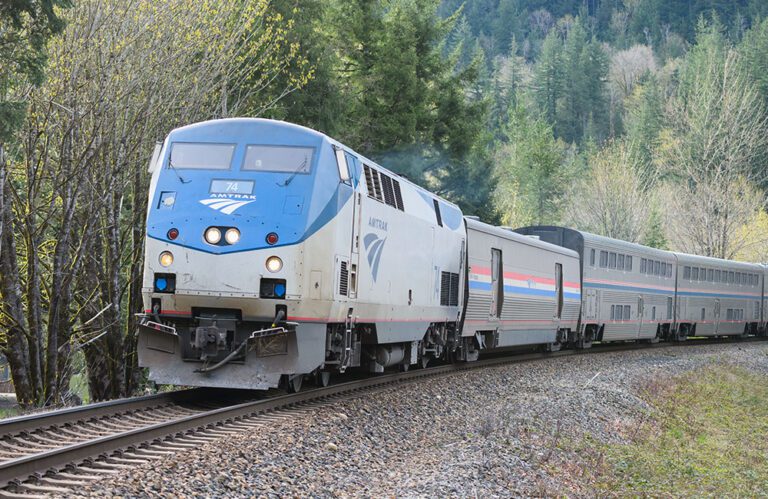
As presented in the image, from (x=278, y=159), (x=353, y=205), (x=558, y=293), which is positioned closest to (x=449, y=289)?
(x=353, y=205)

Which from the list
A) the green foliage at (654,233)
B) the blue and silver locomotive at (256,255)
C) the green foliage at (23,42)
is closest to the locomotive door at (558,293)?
the blue and silver locomotive at (256,255)

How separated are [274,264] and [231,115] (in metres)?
8.68

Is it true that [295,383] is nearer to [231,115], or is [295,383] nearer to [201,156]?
[201,156]

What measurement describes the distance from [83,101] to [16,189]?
7.11 ft

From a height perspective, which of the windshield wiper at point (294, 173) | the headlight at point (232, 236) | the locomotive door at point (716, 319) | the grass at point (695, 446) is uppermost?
the windshield wiper at point (294, 173)

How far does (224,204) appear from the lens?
37.4 feet

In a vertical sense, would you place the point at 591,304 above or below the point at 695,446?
above

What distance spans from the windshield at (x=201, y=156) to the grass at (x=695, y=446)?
5947 mm

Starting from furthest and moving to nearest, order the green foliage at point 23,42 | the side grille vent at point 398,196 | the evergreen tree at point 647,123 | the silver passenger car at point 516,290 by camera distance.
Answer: the evergreen tree at point 647,123 → the silver passenger car at point 516,290 → the side grille vent at point 398,196 → the green foliage at point 23,42

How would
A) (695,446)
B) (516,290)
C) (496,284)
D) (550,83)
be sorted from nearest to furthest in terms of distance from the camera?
(695,446) < (496,284) < (516,290) < (550,83)

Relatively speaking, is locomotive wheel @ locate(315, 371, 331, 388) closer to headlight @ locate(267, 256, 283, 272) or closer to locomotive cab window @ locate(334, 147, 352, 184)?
headlight @ locate(267, 256, 283, 272)

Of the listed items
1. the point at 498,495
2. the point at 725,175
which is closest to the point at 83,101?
the point at 498,495

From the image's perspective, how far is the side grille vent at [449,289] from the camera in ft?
57.2

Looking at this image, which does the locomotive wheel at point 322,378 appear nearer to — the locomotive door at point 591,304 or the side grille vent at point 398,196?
the side grille vent at point 398,196
